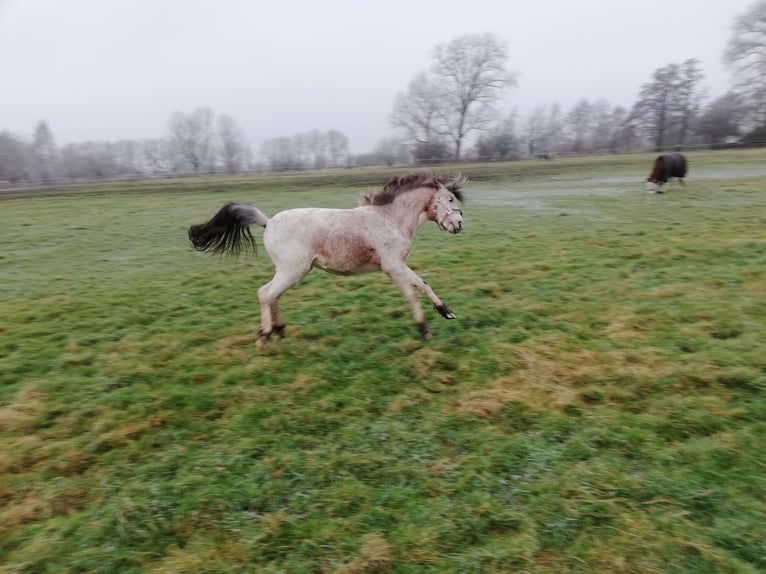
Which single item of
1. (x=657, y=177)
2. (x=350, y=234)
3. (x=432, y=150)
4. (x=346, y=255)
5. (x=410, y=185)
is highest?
(x=410, y=185)

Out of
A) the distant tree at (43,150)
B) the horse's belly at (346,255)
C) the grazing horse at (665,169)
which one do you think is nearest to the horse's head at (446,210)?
the horse's belly at (346,255)

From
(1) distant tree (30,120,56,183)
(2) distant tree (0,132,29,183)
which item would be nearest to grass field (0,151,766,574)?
(2) distant tree (0,132,29,183)

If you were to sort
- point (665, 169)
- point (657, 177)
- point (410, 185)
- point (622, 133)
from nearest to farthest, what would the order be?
point (410, 185)
point (665, 169)
point (657, 177)
point (622, 133)

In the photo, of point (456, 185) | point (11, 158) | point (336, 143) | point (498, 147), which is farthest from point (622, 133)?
point (11, 158)

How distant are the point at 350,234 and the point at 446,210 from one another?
1.19m

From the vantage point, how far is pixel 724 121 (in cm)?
5428

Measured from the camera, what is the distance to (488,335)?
5.54m

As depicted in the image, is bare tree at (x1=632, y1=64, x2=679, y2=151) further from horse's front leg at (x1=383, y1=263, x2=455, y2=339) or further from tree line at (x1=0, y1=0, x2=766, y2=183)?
horse's front leg at (x1=383, y1=263, x2=455, y2=339)

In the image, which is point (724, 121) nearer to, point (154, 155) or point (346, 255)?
point (346, 255)

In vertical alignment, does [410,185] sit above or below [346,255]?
Answer: above

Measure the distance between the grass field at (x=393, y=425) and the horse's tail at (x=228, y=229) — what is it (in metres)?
1.11

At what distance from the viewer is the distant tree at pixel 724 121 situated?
5344cm

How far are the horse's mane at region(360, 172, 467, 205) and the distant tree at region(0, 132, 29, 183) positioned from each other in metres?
74.4

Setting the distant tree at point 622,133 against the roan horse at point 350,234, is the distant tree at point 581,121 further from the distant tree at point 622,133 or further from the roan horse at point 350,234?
the roan horse at point 350,234
